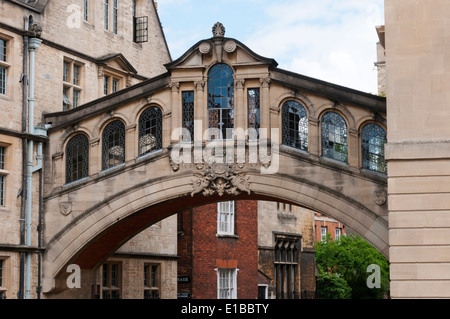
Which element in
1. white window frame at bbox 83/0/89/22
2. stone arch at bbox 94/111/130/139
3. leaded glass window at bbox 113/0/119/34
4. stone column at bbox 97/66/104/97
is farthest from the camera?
leaded glass window at bbox 113/0/119/34

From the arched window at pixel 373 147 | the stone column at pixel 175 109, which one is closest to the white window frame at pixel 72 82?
the stone column at pixel 175 109

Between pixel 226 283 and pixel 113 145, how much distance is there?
15.4m

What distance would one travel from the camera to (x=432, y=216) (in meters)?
18.0

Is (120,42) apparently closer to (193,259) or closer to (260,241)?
(193,259)

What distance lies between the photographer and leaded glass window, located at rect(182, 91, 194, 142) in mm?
26481

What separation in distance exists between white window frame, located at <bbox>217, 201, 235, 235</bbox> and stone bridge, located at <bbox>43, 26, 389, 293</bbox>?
12.1 m

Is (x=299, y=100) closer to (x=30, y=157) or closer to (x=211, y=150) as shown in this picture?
(x=211, y=150)

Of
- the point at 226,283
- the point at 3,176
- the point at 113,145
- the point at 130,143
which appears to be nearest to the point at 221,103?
the point at 130,143

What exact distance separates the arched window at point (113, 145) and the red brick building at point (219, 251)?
36.4ft

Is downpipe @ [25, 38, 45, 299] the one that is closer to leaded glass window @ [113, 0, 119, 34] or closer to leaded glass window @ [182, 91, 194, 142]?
leaded glass window @ [182, 91, 194, 142]

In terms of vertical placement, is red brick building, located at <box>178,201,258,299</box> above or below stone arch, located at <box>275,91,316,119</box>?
below

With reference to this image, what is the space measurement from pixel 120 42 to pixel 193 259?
10.0 m

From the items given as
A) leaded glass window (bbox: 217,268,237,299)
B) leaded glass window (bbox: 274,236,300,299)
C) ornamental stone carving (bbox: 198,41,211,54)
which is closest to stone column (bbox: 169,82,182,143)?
ornamental stone carving (bbox: 198,41,211,54)
